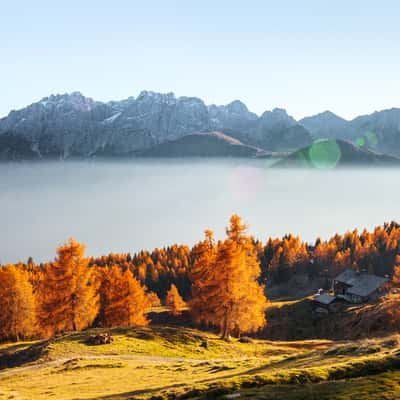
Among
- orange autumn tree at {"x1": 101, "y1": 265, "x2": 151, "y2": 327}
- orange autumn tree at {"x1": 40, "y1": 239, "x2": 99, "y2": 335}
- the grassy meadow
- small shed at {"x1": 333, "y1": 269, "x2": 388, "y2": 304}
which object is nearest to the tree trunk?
the grassy meadow

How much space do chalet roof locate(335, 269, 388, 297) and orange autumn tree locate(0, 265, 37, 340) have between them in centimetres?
6936

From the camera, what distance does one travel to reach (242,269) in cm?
4494

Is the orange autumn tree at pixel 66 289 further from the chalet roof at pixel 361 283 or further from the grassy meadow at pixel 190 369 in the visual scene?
the chalet roof at pixel 361 283

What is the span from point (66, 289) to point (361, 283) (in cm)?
7081

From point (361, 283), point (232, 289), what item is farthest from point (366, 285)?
point (232, 289)

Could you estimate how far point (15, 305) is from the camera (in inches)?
2315

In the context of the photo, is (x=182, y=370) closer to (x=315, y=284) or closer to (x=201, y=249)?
(x=201, y=249)

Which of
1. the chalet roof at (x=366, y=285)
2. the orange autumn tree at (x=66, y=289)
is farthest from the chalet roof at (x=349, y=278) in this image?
the orange autumn tree at (x=66, y=289)

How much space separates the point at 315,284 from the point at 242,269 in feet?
288

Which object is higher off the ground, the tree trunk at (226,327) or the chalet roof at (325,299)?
the tree trunk at (226,327)

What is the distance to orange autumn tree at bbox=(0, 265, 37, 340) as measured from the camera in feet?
193

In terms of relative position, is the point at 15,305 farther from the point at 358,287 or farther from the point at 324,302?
the point at 358,287

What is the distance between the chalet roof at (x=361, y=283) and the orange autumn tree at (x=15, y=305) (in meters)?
69.4

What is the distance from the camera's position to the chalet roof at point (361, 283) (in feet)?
282
